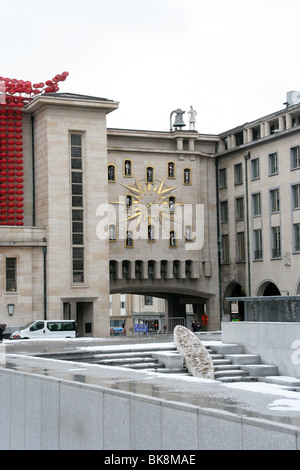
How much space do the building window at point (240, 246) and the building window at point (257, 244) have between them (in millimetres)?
1792

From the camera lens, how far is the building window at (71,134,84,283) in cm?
5350

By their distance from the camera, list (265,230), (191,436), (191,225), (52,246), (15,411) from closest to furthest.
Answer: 1. (191,436)
2. (15,411)
3. (52,246)
4. (265,230)
5. (191,225)

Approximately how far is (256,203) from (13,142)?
1839 cm

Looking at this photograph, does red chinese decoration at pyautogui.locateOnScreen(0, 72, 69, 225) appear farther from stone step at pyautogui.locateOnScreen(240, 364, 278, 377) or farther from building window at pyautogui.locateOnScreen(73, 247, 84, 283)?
stone step at pyautogui.locateOnScreen(240, 364, 278, 377)

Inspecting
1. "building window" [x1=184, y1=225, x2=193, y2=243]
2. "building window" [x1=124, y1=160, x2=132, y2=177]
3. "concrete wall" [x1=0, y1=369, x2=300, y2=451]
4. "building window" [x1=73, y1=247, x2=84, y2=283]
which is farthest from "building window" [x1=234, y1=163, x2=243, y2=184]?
"concrete wall" [x1=0, y1=369, x2=300, y2=451]

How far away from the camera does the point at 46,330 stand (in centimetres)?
4834

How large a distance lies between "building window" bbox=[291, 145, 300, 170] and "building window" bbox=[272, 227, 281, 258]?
4679 mm

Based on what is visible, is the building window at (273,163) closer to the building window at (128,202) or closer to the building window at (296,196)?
the building window at (296,196)

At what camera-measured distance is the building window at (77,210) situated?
53500 millimetres

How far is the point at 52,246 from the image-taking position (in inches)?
2077
